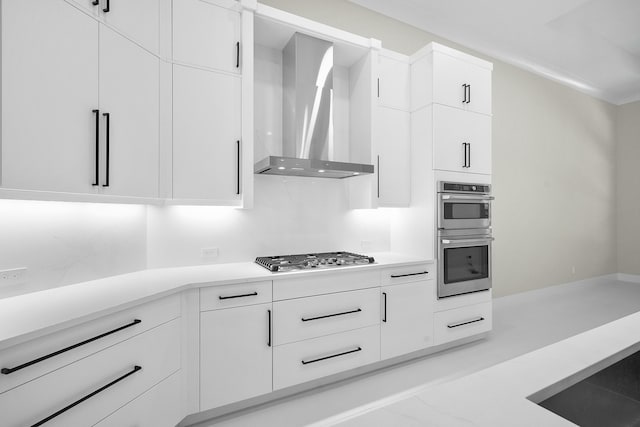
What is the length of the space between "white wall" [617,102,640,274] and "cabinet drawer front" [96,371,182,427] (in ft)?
25.8

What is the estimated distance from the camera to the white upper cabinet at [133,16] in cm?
157

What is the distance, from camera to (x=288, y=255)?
2.73m

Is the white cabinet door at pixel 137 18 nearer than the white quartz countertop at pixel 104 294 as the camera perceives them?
No

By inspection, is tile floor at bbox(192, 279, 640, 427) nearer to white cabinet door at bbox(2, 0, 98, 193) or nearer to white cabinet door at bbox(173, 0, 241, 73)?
white cabinet door at bbox(2, 0, 98, 193)

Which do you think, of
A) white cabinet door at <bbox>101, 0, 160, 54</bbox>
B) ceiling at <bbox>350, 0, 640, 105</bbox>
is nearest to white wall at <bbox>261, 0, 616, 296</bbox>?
ceiling at <bbox>350, 0, 640, 105</bbox>

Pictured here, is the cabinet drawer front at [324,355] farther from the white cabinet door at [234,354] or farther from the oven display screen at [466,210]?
the oven display screen at [466,210]

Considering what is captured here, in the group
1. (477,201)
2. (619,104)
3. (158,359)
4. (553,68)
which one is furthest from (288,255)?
(619,104)

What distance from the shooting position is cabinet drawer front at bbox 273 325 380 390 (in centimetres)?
205

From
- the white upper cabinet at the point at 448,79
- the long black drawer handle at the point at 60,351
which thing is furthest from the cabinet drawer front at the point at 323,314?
the white upper cabinet at the point at 448,79

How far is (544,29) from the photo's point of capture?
363cm

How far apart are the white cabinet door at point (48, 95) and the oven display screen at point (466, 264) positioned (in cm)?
275

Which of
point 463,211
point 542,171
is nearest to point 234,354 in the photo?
point 463,211

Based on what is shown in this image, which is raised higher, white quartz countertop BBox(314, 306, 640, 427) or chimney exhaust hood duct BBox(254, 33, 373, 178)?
chimney exhaust hood duct BBox(254, 33, 373, 178)

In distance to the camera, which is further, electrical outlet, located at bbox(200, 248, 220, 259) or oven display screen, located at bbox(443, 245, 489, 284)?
oven display screen, located at bbox(443, 245, 489, 284)
